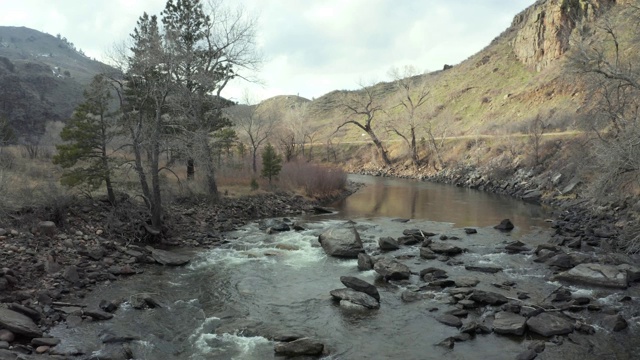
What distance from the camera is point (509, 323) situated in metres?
11.1

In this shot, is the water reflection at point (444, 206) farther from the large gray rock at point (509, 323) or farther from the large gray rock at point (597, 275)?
the large gray rock at point (509, 323)

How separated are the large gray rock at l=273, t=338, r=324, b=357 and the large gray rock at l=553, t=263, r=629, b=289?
9511 mm

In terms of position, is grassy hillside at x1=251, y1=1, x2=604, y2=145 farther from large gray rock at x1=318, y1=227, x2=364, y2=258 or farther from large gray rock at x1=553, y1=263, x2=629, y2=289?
large gray rock at x1=318, y1=227, x2=364, y2=258

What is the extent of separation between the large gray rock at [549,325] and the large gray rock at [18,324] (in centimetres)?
1207

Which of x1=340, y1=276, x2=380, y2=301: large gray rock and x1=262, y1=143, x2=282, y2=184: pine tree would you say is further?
x1=262, y1=143, x2=282, y2=184: pine tree

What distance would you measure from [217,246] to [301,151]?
55.7m

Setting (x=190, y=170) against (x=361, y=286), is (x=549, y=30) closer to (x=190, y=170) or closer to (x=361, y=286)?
(x=190, y=170)

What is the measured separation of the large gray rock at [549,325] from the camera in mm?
10648

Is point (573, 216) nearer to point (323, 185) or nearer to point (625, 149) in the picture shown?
point (625, 149)

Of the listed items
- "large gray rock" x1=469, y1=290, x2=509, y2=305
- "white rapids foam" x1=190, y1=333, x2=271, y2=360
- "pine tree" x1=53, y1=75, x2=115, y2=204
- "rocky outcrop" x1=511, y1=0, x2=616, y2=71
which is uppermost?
"rocky outcrop" x1=511, y1=0, x2=616, y2=71

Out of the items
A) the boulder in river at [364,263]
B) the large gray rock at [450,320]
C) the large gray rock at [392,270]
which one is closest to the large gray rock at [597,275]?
the large gray rock at [392,270]

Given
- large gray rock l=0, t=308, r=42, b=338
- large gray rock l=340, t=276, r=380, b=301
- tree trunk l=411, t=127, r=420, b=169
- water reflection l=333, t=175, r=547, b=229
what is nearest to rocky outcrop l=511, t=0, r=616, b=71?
tree trunk l=411, t=127, r=420, b=169

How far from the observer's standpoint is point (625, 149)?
53.4 feet

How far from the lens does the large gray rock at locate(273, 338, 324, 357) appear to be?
32.5ft
